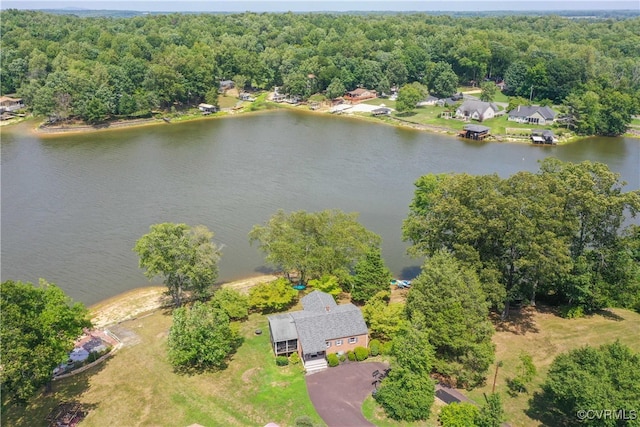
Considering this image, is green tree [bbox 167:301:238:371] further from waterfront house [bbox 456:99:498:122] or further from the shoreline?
waterfront house [bbox 456:99:498:122]

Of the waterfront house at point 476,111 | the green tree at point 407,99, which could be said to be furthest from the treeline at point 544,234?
the green tree at point 407,99

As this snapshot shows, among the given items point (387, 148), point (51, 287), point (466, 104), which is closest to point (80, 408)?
point (51, 287)

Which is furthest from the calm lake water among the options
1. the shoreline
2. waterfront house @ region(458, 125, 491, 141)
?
waterfront house @ region(458, 125, 491, 141)

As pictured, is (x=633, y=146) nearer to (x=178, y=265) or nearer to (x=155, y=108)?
(x=178, y=265)

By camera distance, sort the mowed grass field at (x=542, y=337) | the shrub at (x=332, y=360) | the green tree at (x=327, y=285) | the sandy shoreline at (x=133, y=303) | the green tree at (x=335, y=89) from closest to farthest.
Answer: the mowed grass field at (x=542, y=337) < the shrub at (x=332, y=360) < the green tree at (x=327, y=285) < the sandy shoreline at (x=133, y=303) < the green tree at (x=335, y=89)

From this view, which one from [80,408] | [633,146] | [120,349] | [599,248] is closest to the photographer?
[80,408]

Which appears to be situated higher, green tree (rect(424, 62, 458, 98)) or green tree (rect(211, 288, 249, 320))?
green tree (rect(424, 62, 458, 98))

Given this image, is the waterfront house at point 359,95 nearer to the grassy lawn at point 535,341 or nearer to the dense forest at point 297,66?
the dense forest at point 297,66
